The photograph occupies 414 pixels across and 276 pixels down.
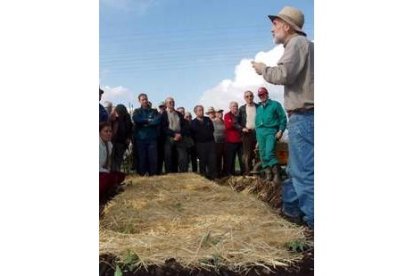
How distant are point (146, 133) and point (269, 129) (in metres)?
0.93

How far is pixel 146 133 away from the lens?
507 centimetres

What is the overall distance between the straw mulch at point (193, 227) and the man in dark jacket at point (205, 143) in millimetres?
104

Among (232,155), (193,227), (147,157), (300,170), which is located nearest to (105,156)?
(147,157)

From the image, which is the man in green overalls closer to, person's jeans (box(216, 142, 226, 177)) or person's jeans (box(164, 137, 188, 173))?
person's jeans (box(216, 142, 226, 177))

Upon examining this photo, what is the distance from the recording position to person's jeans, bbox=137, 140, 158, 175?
5062 millimetres

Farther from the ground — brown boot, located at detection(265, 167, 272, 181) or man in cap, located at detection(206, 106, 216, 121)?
man in cap, located at detection(206, 106, 216, 121)

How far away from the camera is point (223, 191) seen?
5.09 metres

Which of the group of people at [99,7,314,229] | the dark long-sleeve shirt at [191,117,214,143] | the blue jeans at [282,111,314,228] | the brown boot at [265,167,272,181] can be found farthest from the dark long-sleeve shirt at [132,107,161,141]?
the blue jeans at [282,111,314,228]

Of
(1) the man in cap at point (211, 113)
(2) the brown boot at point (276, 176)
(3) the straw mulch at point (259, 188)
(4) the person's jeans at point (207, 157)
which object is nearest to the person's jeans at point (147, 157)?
(4) the person's jeans at point (207, 157)

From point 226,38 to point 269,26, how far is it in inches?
12.6

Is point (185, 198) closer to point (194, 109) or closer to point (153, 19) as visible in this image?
point (194, 109)

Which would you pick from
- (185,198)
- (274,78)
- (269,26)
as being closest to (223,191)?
(185,198)

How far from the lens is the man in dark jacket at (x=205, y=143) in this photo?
5.03 meters

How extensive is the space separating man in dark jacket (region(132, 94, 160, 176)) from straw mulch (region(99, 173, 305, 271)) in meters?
0.15
